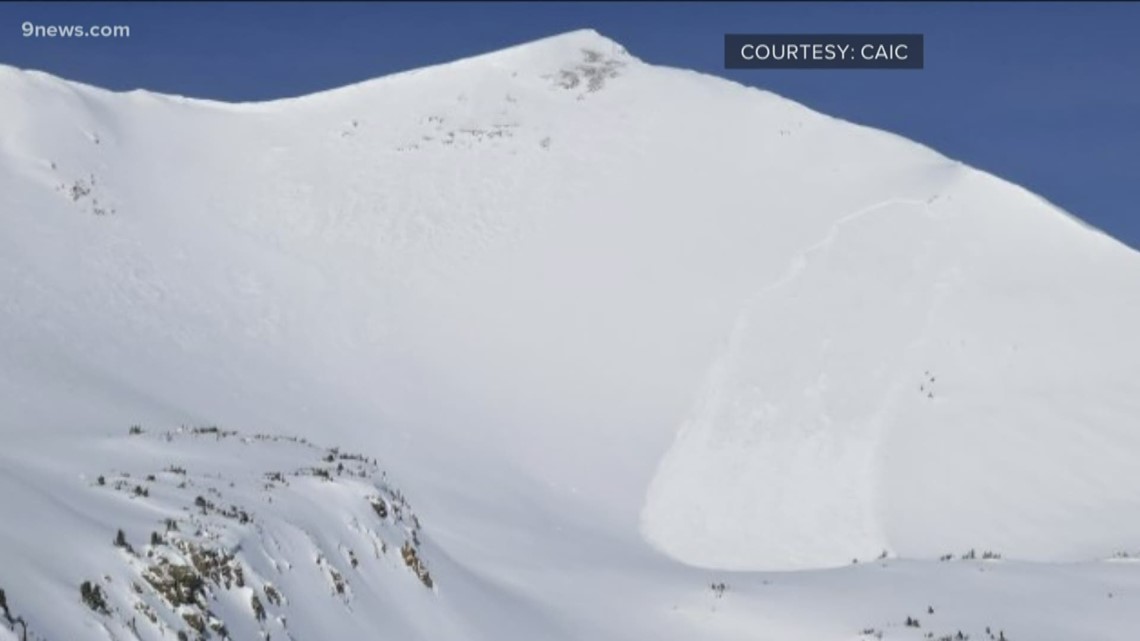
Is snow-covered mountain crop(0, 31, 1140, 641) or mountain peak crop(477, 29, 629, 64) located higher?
mountain peak crop(477, 29, 629, 64)

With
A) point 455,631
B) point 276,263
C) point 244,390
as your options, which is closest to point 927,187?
point 276,263

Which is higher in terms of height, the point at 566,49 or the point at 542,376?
the point at 566,49

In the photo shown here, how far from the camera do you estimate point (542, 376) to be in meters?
38.1

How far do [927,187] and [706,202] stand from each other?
8565 mm

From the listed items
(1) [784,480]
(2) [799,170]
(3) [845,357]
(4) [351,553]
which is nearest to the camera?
(4) [351,553]

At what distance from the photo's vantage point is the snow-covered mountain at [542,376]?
19219 mm

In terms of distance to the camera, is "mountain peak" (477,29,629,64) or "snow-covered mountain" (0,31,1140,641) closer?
"snow-covered mountain" (0,31,1140,641)

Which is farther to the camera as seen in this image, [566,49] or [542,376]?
[566,49]

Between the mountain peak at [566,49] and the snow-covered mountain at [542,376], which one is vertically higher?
the mountain peak at [566,49]

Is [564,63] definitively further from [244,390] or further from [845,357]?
[244,390]

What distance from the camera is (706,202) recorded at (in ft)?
164

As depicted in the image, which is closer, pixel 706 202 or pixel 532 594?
pixel 532 594

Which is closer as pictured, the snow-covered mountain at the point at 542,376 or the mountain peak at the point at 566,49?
the snow-covered mountain at the point at 542,376

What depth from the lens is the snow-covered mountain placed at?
19.2 m
